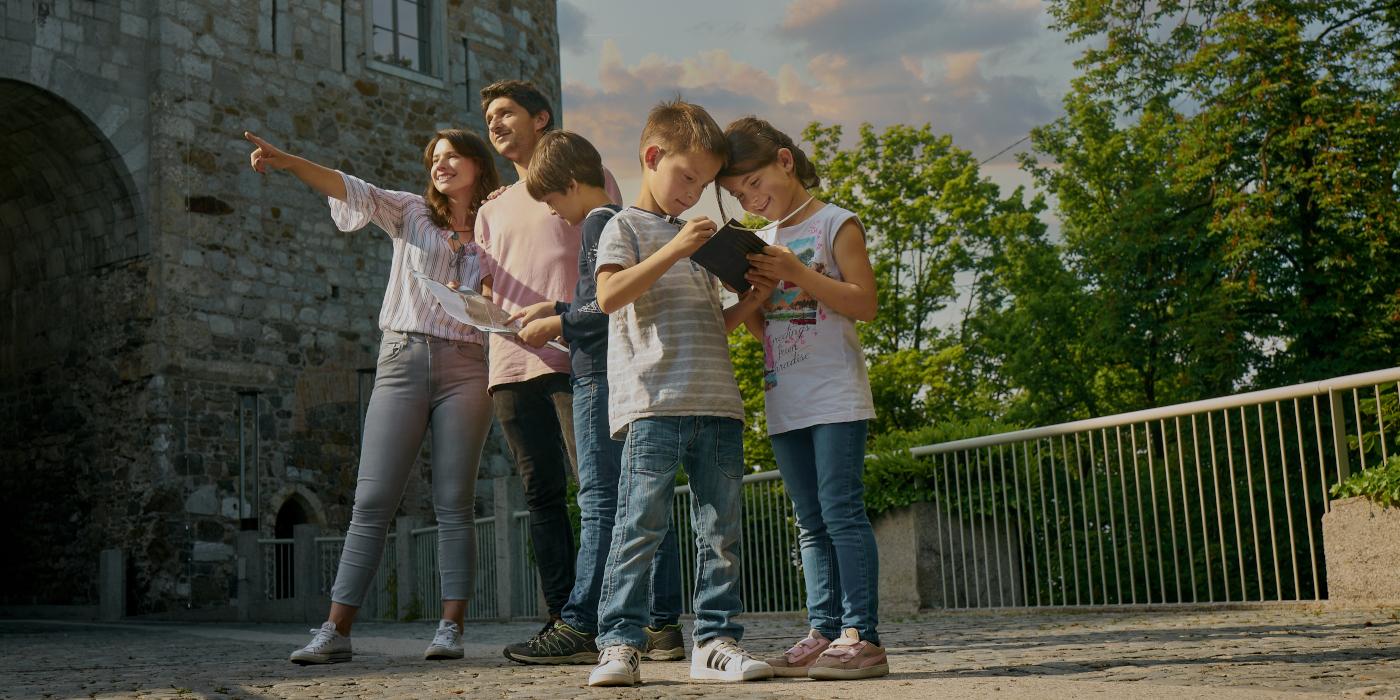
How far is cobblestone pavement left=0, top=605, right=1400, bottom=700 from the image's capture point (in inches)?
134

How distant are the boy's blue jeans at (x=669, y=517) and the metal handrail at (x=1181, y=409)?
3.14 metres

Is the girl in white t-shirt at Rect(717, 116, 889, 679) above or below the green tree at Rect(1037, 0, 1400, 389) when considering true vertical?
below

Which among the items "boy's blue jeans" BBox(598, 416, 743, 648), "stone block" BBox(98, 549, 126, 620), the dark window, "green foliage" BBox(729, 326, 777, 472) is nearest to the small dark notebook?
"boy's blue jeans" BBox(598, 416, 743, 648)

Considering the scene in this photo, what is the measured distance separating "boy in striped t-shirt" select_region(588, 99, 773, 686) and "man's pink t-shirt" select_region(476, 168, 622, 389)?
780mm

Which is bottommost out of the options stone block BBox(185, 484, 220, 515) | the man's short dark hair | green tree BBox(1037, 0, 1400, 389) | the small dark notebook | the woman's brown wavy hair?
stone block BBox(185, 484, 220, 515)

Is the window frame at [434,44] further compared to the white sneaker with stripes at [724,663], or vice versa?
the window frame at [434,44]

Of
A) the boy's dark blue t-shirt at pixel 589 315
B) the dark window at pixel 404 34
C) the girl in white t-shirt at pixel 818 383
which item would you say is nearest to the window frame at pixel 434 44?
the dark window at pixel 404 34

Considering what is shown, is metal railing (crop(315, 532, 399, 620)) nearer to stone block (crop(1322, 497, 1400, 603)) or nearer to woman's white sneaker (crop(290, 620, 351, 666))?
woman's white sneaker (crop(290, 620, 351, 666))

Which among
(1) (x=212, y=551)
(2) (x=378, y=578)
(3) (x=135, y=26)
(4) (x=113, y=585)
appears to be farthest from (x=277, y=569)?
(3) (x=135, y=26)

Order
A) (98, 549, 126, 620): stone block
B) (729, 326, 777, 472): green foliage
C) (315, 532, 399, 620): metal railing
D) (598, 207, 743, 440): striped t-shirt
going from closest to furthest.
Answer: (598, 207, 743, 440): striped t-shirt, (315, 532, 399, 620): metal railing, (98, 549, 126, 620): stone block, (729, 326, 777, 472): green foliage

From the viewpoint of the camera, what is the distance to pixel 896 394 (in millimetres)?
28391

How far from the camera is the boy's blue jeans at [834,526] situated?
384cm

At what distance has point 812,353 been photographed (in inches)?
157

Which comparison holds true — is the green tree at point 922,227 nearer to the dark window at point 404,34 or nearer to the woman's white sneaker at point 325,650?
the dark window at point 404,34
